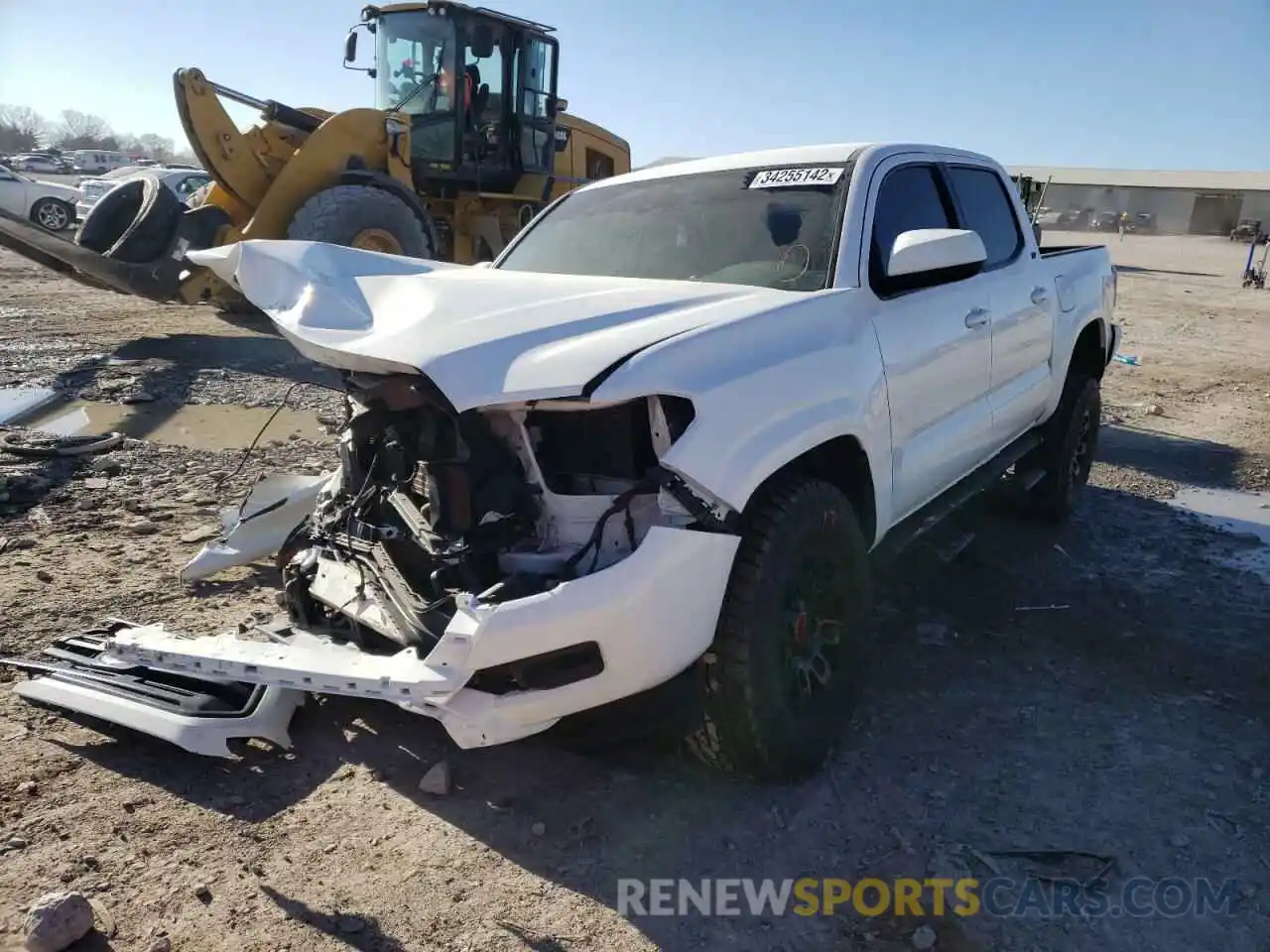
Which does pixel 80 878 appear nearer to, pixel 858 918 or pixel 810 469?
pixel 858 918

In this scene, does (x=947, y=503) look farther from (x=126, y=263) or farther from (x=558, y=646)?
(x=126, y=263)

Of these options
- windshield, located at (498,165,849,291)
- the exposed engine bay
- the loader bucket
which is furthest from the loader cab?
the exposed engine bay

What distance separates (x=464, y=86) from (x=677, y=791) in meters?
9.01

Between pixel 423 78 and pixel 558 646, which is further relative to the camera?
pixel 423 78

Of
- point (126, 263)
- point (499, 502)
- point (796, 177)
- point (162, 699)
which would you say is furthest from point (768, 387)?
point (126, 263)

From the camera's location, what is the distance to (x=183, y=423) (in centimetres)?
676

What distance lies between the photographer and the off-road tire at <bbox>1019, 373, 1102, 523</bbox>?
17.4ft

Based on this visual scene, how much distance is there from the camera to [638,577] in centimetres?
232

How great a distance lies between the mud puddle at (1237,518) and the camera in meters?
4.99

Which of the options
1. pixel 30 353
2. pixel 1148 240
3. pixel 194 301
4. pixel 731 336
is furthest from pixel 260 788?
pixel 1148 240

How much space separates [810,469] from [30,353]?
8.82m

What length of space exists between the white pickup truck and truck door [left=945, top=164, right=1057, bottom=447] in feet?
1.31

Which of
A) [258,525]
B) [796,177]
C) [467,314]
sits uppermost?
[796,177]

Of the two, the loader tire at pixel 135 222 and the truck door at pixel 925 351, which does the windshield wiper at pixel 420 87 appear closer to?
the loader tire at pixel 135 222
